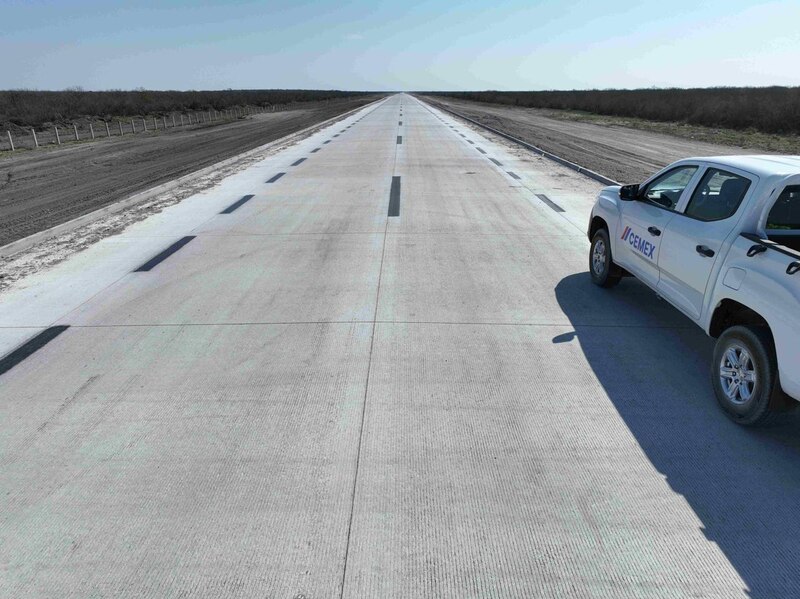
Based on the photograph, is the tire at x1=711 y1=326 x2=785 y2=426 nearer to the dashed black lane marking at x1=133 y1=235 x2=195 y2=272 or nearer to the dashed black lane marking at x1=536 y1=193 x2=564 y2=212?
the dashed black lane marking at x1=133 y1=235 x2=195 y2=272

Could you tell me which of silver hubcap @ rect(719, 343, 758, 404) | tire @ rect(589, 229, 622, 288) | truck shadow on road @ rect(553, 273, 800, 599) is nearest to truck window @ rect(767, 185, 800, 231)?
silver hubcap @ rect(719, 343, 758, 404)

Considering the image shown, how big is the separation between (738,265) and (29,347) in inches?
250

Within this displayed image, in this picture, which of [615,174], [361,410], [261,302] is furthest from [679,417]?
[615,174]

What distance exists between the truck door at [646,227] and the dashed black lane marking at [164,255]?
624cm

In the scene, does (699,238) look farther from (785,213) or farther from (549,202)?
(549,202)

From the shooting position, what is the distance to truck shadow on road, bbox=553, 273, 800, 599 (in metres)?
3.23

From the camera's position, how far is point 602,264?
7309 millimetres

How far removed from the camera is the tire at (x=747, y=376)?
4.01 meters

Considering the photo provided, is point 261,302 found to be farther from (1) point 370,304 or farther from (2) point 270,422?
(2) point 270,422

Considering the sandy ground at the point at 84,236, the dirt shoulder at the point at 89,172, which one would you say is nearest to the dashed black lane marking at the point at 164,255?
the sandy ground at the point at 84,236

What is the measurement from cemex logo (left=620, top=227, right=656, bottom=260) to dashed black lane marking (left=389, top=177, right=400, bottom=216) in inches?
222

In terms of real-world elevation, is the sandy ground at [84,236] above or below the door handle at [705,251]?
below

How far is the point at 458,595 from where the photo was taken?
292 centimetres

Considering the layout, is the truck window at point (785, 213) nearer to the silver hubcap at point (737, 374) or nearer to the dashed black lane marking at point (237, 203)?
the silver hubcap at point (737, 374)
